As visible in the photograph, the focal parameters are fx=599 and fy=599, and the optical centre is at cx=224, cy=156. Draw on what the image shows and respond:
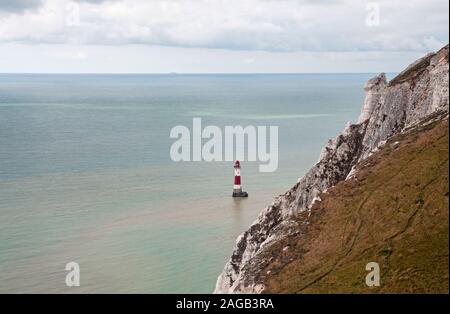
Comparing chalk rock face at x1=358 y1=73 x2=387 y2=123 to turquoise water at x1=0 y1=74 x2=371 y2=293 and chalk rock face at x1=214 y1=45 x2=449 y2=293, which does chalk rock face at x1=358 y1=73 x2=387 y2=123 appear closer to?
chalk rock face at x1=214 y1=45 x2=449 y2=293

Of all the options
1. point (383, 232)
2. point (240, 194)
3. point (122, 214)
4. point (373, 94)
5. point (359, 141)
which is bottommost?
point (122, 214)

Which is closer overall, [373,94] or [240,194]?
[373,94]

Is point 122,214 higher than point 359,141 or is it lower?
lower

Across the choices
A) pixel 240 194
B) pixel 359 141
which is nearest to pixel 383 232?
pixel 359 141

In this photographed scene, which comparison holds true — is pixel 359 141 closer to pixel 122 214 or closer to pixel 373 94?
pixel 373 94

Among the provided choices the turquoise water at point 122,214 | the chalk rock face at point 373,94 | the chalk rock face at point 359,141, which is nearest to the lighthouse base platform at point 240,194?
the turquoise water at point 122,214

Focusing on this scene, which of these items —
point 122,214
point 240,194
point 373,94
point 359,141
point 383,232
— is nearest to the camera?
point 383,232

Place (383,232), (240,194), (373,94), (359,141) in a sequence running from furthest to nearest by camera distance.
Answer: (240,194)
(373,94)
(359,141)
(383,232)
